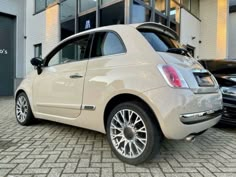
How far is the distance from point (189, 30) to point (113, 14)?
5.33 m

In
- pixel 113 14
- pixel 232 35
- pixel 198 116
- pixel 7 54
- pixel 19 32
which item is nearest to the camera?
pixel 198 116

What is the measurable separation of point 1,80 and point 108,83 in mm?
9082

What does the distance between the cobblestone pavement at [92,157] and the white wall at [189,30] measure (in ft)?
24.1

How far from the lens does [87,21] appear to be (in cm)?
845

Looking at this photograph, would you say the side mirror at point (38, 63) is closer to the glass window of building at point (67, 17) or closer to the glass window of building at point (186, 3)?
the glass window of building at point (67, 17)

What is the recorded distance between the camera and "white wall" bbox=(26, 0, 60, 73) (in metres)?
9.92

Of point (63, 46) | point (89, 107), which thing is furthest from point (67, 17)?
point (89, 107)

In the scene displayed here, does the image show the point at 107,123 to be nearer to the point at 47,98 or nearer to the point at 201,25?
the point at 47,98

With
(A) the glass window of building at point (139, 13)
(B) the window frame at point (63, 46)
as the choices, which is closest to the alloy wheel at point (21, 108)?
(B) the window frame at point (63, 46)

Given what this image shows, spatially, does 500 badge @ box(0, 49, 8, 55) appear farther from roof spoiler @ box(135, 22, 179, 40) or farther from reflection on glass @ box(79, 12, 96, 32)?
roof spoiler @ box(135, 22, 179, 40)

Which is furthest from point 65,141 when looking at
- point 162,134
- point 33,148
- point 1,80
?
point 1,80

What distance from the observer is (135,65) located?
2.85 meters

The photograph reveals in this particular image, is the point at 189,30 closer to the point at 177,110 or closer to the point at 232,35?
the point at 232,35

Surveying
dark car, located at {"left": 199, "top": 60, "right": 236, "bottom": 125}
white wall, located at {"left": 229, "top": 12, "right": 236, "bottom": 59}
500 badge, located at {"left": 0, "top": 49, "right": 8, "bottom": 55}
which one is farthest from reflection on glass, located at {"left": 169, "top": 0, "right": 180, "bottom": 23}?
500 badge, located at {"left": 0, "top": 49, "right": 8, "bottom": 55}
